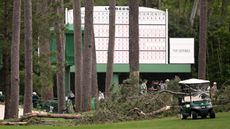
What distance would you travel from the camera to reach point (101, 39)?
60.7 m

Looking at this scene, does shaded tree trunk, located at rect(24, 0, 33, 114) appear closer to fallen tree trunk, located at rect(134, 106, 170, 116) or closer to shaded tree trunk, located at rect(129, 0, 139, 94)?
shaded tree trunk, located at rect(129, 0, 139, 94)

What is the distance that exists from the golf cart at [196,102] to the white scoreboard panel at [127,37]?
33.9 metres

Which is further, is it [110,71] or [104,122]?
[110,71]

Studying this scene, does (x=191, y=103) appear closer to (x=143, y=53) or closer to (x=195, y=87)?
(x=195, y=87)

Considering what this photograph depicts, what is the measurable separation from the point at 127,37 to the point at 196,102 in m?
35.7

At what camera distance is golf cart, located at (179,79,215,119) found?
82.3 ft

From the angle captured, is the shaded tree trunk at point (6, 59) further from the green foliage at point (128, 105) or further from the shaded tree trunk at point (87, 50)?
the green foliage at point (128, 105)

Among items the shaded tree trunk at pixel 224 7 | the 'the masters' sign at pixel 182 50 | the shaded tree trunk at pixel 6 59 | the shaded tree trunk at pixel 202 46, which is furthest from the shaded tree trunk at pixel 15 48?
the shaded tree trunk at pixel 224 7

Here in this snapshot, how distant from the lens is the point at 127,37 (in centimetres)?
6088

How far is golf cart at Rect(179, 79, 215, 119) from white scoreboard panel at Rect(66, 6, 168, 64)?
33.9m

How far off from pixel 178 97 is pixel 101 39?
3219 centimetres

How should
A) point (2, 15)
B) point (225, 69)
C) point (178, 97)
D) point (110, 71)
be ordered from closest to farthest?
1. point (178, 97)
2. point (2, 15)
3. point (110, 71)
4. point (225, 69)

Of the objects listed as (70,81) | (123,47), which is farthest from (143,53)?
(70,81)

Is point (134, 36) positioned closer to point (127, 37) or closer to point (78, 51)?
point (78, 51)
